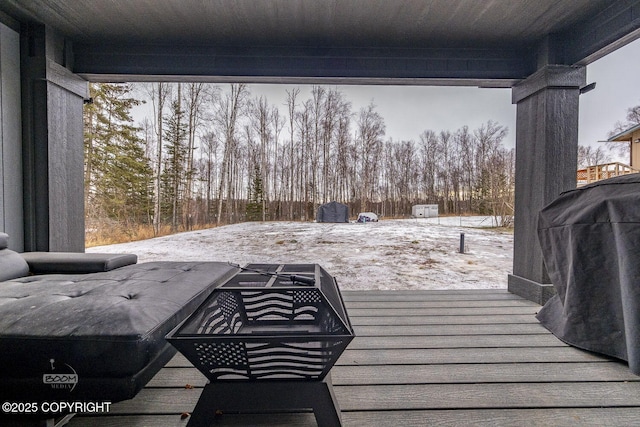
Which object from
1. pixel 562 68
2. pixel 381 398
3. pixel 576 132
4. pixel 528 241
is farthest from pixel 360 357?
pixel 562 68

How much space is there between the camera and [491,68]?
2.44 meters

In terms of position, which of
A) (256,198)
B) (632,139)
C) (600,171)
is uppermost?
(632,139)

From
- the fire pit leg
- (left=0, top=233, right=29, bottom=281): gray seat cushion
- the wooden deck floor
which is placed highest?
(left=0, top=233, right=29, bottom=281): gray seat cushion

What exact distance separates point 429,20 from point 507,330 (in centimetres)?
209

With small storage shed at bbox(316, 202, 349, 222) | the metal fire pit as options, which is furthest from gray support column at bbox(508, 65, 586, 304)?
the metal fire pit

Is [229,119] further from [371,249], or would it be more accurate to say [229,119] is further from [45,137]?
[371,249]

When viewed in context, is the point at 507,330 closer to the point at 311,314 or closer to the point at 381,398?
the point at 381,398

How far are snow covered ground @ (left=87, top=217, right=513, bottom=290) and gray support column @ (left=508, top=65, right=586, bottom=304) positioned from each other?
0.51m

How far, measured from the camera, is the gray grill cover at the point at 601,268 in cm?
131

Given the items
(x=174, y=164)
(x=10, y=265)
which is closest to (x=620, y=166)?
(x=174, y=164)

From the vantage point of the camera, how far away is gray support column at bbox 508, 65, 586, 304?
224 centimetres

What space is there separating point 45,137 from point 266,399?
8.17 ft

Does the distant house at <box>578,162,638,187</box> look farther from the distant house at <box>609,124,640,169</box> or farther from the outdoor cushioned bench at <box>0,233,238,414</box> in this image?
the outdoor cushioned bench at <box>0,233,238,414</box>

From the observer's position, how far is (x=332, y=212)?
3082 mm
